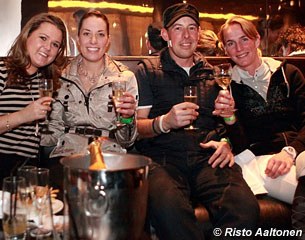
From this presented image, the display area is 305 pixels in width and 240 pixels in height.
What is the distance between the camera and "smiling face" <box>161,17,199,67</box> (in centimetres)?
233

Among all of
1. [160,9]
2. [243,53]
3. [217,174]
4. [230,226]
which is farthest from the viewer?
[160,9]

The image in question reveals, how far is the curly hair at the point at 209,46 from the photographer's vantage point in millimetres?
3125

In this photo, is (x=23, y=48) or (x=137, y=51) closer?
(x=23, y=48)

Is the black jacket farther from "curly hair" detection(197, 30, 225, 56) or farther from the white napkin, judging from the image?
"curly hair" detection(197, 30, 225, 56)

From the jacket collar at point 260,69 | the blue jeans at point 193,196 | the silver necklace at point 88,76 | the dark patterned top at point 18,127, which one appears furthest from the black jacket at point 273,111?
the dark patterned top at point 18,127

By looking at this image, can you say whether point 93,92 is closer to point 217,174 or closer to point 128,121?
point 128,121

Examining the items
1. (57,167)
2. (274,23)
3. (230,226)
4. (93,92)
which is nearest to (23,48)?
(93,92)

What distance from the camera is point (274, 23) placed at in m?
4.02

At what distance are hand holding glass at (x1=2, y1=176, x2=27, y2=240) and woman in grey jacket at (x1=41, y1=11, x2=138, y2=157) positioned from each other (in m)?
1.12

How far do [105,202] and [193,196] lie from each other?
4.17 feet

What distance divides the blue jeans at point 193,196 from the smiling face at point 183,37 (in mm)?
644

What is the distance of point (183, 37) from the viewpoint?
2322 mm

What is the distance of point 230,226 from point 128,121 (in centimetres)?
76

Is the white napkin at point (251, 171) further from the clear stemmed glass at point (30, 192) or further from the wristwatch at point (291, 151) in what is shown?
the clear stemmed glass at point (30, 192)
